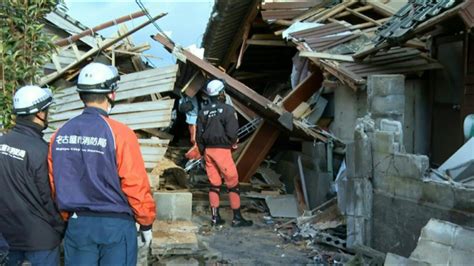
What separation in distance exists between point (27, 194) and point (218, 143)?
4.59m

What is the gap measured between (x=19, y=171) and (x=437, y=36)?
21.1 feet

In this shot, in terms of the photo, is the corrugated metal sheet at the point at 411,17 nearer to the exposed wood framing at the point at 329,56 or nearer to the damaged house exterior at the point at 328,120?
the damaged house exterior at the point at 328,120

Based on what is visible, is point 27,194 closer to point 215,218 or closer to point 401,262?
point 401,262

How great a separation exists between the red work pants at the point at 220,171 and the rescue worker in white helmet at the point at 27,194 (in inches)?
175

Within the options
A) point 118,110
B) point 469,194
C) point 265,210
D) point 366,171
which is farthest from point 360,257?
point 118,110

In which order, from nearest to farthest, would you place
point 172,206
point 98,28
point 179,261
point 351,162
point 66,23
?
1. point 179,261
2. point 351,162
3. point 172,206
4. point 98,28
5. point 66,23

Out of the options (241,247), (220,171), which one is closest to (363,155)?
(241,247)

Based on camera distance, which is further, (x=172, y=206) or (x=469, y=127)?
(x=172, y=206)

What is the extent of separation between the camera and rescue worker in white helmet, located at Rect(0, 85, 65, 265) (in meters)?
3.72

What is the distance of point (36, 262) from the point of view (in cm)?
383

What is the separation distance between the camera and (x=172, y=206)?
7.39 m

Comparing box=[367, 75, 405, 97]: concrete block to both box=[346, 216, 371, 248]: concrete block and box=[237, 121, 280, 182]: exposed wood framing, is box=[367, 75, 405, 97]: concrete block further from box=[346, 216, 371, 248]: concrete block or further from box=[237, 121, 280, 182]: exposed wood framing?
box=[237, 121, 280, 182]: exposed wood framing

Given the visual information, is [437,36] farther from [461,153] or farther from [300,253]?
[300,253]

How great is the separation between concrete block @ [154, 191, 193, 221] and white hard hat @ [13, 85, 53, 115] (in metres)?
3.61
